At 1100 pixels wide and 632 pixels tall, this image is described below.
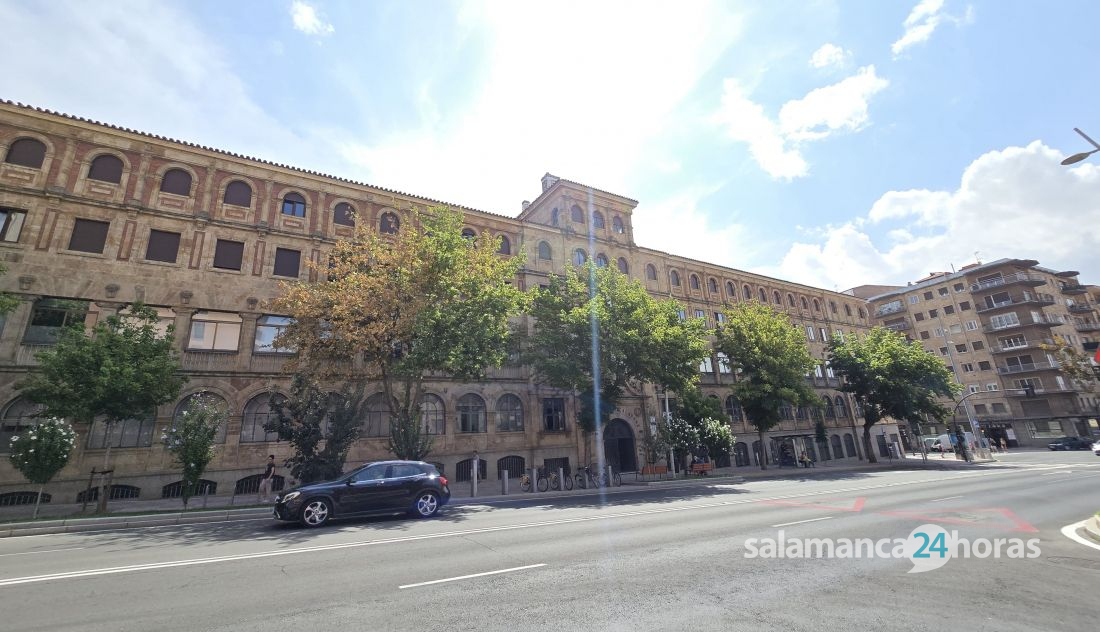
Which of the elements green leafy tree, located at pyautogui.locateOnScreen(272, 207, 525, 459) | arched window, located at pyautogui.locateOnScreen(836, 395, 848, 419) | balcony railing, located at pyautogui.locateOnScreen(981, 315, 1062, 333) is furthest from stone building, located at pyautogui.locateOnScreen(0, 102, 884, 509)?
balcony railing, located at pyautogui.locateOnScreen(981, 315, 1062, 333)

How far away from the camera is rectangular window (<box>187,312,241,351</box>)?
20125 mm

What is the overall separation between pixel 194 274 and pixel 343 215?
300 inches

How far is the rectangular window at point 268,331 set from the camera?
21.2m

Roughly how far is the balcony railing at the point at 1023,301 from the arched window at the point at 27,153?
286 ft

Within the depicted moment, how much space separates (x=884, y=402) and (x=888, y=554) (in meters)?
34.8

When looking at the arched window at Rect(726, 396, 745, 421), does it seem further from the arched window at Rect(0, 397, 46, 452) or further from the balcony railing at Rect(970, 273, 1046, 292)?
the balcony railing at Rect(970, 273, 1046, 292)

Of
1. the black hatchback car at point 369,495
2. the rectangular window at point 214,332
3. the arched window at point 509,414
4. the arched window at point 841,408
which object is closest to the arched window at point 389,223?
the rectangular window at point 214,332

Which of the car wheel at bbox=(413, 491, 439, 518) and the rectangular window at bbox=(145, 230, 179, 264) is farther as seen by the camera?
the rectangular window at bbox=(145, 230, 179, 264)

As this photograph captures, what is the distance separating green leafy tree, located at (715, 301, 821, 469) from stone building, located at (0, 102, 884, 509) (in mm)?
10677

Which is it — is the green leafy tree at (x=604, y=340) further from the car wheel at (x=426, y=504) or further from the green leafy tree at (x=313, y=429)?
the car wheel at (x=426, y=504)

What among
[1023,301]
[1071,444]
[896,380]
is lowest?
[1071,444]

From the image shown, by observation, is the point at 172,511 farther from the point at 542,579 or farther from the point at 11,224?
the point at 11,224

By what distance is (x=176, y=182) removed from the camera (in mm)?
21766

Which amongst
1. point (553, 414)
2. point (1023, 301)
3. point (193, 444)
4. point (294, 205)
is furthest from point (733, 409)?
point (1023, 301)
